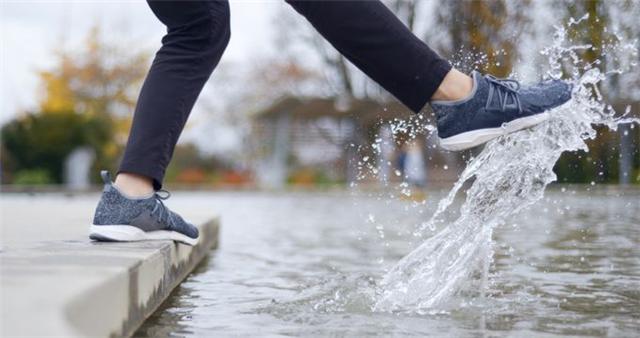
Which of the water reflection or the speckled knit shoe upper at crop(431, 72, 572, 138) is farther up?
the speckled knit shoe upper at crop(431, 72, 572, 138)

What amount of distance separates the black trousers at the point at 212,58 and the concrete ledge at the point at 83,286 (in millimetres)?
258

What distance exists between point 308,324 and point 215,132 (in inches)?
1791

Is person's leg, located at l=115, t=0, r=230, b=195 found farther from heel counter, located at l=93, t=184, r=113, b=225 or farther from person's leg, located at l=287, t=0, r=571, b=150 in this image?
person's leg, located at l=287, t=0, r=571, b=150

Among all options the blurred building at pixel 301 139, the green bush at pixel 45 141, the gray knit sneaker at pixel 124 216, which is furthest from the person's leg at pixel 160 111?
the green bush at pixel 45 141

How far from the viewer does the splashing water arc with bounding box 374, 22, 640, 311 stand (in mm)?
2535

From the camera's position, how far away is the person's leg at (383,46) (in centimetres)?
227

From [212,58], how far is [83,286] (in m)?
1.12

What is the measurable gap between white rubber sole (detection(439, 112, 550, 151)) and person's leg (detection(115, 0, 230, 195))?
0.67 m

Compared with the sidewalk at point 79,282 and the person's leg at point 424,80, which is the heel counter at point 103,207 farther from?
the person's leg at point 424,80

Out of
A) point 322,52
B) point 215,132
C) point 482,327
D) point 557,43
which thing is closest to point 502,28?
point 557,43

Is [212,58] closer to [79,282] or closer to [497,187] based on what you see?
[497,187]

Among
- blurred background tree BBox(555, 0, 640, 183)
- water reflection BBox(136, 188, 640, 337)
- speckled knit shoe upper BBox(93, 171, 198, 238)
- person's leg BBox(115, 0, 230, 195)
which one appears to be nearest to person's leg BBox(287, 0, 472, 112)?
Result: person's leg BBox(115, 0, 230, 195)

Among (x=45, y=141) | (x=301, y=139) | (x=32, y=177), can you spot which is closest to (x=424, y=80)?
(x=32, y=177)

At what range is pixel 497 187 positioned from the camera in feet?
8.68
